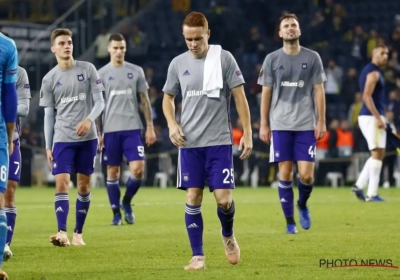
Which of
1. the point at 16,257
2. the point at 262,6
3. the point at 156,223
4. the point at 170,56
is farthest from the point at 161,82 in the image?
the point at 16,257

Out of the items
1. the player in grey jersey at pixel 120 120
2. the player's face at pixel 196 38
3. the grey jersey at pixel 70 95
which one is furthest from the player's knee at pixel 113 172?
the player's face at pixel 196 38

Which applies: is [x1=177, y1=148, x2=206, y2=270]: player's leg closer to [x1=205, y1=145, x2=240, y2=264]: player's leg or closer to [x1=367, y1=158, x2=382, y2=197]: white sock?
[x1=205, y1=145, x2=240, y2=264]: player's leg

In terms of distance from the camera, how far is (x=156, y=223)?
16.2 metres

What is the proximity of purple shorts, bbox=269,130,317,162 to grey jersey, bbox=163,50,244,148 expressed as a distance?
3727 millimetres

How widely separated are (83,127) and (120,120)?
3.69 metres

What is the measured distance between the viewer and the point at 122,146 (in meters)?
16.4

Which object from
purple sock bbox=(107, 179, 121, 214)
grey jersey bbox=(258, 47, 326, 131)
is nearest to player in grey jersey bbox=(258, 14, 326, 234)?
grey jersey bbox=(258, 47, 326, 131)

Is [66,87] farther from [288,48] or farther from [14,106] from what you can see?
[14,106]

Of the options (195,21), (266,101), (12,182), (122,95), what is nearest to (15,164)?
(12,182)

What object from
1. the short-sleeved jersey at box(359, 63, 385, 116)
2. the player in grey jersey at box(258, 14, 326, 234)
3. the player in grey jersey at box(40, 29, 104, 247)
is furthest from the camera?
the short-sleeved jersey at box(359, 63, 385, 116)

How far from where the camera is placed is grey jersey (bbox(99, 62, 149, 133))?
53.7 feet

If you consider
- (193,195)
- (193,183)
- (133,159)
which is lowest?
(133,159)

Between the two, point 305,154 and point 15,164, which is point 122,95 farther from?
point 15,164

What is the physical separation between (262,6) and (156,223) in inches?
832
